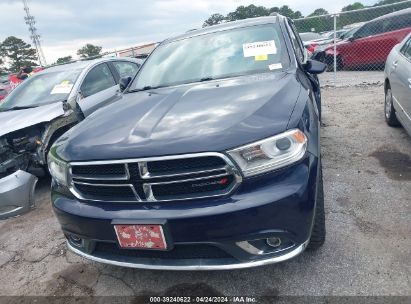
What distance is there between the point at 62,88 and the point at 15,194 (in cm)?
194

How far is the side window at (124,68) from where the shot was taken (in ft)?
20.8

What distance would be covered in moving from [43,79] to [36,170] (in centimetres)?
178

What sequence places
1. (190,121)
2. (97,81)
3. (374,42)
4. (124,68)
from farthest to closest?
(374,42) → (124,68) → (97,81) → (190,121)

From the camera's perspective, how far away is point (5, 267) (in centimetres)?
306

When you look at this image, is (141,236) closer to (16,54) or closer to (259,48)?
(259,48)

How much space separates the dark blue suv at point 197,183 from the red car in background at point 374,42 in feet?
26.7

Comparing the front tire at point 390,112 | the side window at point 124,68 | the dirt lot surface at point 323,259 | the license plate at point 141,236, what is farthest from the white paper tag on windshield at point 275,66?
the side window at point 124,68

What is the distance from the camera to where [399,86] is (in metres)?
4.14

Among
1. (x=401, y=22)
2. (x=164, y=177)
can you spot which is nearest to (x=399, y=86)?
(x=164, y=177)

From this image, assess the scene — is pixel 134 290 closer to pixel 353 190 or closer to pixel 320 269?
pixel 320 269

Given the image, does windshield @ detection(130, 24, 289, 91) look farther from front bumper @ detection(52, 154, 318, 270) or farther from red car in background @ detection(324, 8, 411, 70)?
red car in background @ detection(324, 8, 411, 70)

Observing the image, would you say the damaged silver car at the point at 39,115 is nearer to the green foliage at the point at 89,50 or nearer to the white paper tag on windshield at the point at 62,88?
the white paper tag on windshield at the point at 62,88

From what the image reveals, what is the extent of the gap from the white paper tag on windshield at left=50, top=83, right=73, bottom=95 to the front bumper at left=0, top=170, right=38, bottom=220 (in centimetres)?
163

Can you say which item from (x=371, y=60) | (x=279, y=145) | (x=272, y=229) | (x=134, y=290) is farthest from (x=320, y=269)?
(x=371, y=60)
